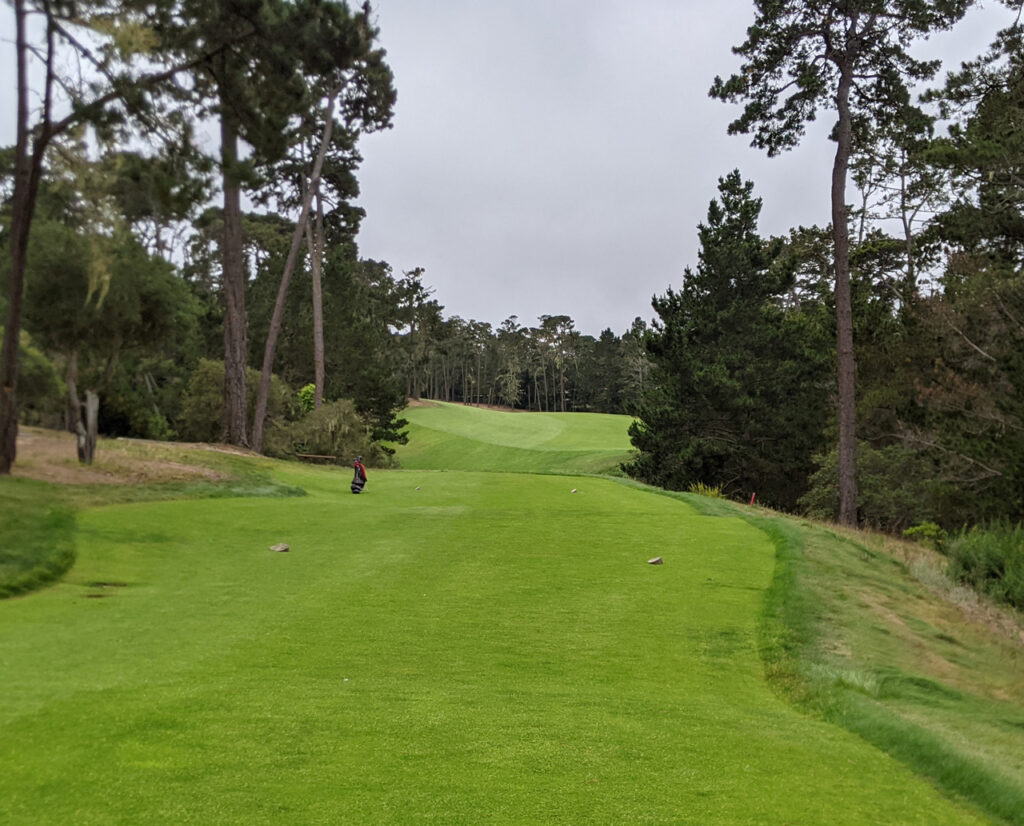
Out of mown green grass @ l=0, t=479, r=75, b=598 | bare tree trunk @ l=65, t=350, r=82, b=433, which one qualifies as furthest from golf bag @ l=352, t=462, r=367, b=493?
bare tree trunk @ l=65, t=350, r=82, b=433

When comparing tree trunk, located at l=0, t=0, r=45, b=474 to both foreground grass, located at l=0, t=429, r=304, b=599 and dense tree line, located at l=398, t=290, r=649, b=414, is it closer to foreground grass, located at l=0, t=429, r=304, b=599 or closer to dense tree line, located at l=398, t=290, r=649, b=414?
foreground grass, located at l=0, t=429, r=304, b=599

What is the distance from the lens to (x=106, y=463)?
581 inches

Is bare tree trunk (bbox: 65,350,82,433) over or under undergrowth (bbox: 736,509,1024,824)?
over

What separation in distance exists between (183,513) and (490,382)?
345ft

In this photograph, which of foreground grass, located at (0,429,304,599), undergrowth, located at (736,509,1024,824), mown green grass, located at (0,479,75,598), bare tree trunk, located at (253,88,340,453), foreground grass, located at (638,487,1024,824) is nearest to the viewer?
undergrowth, located at (736,509,1024,824)

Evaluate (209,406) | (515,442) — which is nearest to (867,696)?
(209,406)

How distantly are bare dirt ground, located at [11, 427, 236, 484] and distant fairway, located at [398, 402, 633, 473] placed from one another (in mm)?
25699

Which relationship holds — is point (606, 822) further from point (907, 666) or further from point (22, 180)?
point (22, 180)

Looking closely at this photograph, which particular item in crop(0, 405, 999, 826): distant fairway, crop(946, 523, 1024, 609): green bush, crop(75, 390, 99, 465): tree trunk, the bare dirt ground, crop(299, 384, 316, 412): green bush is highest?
crop(299, 384, 316, 412): green bush

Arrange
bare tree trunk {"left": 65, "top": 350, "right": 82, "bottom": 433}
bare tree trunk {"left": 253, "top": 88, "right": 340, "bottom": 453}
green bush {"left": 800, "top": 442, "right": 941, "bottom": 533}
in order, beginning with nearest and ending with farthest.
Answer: bare tree trunk {"left": 65, "top": 350, "right": 82, "bottom": 433} < green bush {"left": 800, "top": 442, "right": 941, "bottom": 533} < bare tree trunk {"left": 253, "top": 88, "right": 340, "bottom": 453}

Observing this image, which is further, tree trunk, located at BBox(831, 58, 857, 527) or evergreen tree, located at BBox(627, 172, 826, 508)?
evergreen tree, located at BBox(627, 172, 826, 508)

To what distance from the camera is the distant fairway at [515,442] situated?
44312mm

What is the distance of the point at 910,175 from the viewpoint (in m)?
28.6

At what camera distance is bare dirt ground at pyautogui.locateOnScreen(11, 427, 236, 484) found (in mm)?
12961
